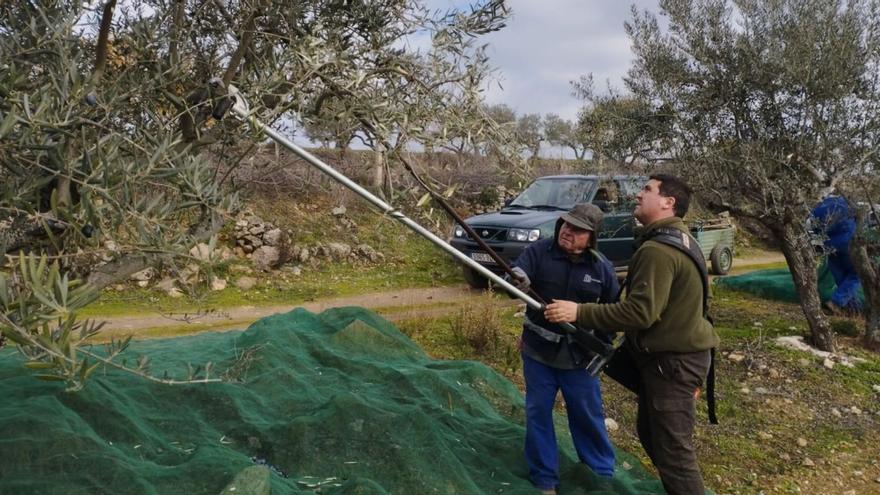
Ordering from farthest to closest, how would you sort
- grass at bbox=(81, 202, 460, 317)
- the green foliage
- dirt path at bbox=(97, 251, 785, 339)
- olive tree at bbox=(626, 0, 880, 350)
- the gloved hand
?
grass at bbox=(81, 202, 460, 317)
dirt path at bbox=(97, 251, 785, 339)
olive tree at bbox=(626, 0, 880, 350)
the gloved hand
the green foliage

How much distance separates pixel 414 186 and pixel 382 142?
25cm

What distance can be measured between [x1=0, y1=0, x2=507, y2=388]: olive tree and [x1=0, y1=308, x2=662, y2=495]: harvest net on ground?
1.68 feet

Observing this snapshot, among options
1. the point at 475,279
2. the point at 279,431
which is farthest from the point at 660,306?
the point at 475,279

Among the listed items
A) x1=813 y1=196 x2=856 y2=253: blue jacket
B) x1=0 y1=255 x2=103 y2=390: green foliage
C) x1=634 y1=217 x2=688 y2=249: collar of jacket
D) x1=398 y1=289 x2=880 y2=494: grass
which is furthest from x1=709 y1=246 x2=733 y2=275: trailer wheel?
x1=0 y1=255 x2=103 y2=390: green foliage

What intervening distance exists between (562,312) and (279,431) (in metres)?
1.76

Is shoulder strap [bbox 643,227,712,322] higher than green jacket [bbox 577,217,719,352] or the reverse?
higher

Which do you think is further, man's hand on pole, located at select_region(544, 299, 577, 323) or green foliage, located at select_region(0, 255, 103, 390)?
man's hand on pole, located at select_region(544, 299, 577, 323)

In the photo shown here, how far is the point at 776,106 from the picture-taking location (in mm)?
7656

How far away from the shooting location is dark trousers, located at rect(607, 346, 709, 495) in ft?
12.6

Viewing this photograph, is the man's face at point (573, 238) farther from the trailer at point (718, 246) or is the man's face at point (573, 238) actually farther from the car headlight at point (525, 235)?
the trailer at point (718, 246)

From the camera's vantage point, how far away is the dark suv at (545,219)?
36.4 ft

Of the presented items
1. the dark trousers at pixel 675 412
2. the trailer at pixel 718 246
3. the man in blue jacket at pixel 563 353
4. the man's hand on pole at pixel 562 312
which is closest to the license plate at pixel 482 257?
the trailer at pixel 718 246

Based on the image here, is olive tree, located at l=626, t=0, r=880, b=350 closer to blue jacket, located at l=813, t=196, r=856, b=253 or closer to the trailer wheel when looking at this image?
blue jacket, located at l=813, t=196, r=856, b=253

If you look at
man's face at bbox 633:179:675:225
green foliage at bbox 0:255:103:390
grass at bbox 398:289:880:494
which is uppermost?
man's face at bbox 633:179:675:225
